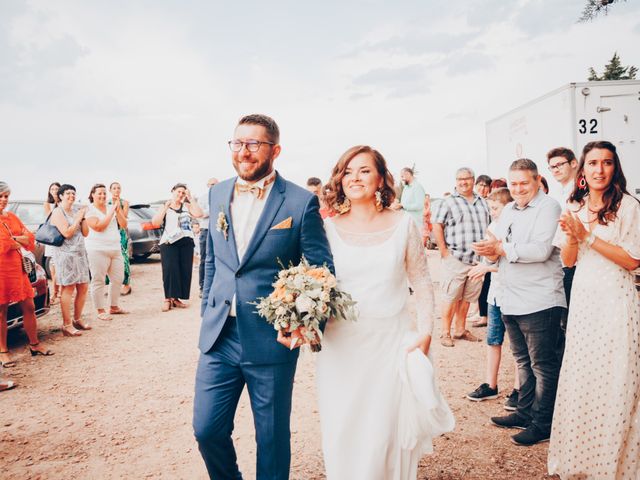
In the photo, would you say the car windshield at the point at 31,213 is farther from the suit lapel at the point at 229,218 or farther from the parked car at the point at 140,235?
the suit lapel at the point at 229,218

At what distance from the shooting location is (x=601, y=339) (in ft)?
10.3

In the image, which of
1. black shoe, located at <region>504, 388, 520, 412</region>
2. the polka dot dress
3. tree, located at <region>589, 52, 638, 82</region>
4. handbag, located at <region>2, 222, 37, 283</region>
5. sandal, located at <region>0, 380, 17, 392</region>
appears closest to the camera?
the polka dot dress

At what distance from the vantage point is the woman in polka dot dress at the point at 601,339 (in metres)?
3.08

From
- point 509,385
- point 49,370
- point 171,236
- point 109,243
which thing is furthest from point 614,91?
point 49,370

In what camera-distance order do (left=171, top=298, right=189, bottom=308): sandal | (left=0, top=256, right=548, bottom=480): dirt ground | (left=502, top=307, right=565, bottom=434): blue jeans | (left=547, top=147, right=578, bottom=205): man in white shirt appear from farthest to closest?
1. (left=171, top=298, right=189, bottom=308): sandal
2. (left=547, top=147, right=578, bottom=205): man in white shirt
3. (left=502, top=307, right=565, bottom=434): blue jeans
4. (left=0, top=256, right=548, bottom=480): dirt ground

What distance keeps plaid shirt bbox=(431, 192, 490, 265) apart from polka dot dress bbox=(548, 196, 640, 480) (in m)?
3.20

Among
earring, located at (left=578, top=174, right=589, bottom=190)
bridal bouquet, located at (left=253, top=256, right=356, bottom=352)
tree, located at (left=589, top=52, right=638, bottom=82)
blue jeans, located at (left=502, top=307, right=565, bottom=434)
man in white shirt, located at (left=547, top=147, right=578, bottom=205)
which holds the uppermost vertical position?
tree, located at (left=589, top=52, right=638, bottom=82)

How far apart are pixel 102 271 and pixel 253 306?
21.9 ft

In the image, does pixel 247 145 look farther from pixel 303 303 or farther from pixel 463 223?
pixel 463 223

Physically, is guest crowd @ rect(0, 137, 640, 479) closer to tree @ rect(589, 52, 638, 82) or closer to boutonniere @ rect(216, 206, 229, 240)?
boutonniere @ rect(216, 206, 229, 240)

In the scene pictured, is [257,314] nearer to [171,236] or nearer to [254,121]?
[254,121]

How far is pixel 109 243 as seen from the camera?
8.26m

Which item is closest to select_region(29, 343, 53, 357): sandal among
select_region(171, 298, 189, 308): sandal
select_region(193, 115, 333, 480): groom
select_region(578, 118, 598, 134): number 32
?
select_region(171, 298, 189, 308): sandal

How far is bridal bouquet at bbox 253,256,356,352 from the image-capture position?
2.35m
